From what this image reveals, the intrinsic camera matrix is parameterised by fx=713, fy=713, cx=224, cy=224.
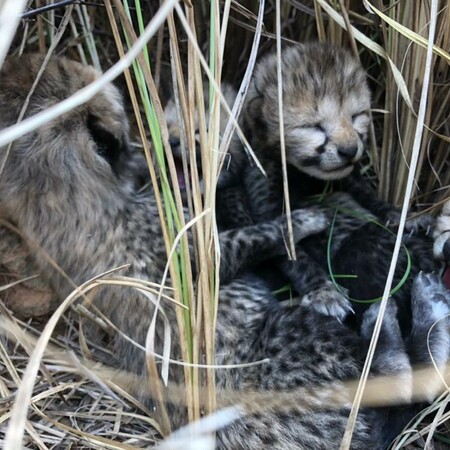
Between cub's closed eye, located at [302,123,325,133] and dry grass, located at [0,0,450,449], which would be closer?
dry grass, located at [0,0,450,449]

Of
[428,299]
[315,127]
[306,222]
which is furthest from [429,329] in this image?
[315,127]

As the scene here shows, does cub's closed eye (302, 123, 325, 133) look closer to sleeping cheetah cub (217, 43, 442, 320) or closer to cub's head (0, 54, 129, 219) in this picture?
sleeping cheetah cub (217, 43, 442, 320)

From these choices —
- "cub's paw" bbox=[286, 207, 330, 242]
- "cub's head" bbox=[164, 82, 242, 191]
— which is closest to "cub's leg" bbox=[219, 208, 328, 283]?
"cub's paw" bbox=[286, 207, 330, 242]

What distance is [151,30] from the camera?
1.13m

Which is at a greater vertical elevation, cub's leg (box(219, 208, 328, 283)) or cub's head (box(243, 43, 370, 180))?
cub's head (box(243, 43, 370, 180))

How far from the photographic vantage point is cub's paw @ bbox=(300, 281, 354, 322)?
89.7 inches

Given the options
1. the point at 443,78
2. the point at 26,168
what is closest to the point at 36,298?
the point at 26,168

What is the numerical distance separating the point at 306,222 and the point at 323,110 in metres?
0.40

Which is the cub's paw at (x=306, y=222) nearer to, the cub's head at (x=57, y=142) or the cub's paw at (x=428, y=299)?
the cub's paw at (x=428, y=299)

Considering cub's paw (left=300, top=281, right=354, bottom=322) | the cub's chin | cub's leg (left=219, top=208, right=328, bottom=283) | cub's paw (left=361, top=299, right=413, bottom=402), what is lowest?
cub's paw (left=361, top=299, right=413, bottom=402)

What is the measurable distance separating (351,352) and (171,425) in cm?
59

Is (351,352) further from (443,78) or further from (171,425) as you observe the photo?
(443,78)

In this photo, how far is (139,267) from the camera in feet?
7.63

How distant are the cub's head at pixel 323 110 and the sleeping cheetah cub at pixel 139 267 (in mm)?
316
